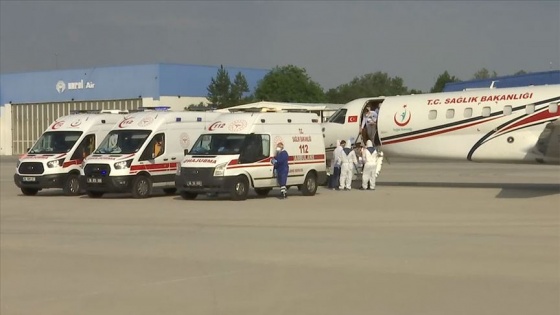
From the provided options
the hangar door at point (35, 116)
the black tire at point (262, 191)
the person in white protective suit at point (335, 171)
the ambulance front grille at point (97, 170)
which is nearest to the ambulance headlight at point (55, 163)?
the ambulance front grille at point (97, 170)

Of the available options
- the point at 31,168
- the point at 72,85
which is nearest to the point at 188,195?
the point at 31,168

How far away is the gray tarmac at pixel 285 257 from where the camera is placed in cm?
1036

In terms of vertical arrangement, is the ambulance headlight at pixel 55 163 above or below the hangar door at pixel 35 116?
below

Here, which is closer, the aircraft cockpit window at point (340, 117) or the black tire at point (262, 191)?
the black tire at point (262, 191)

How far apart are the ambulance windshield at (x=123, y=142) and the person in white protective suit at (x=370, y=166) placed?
705cm

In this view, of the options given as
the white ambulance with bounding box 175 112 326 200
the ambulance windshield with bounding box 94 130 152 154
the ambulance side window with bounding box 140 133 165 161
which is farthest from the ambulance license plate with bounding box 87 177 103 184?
the white ambulance with bounding box 175 112 326 200

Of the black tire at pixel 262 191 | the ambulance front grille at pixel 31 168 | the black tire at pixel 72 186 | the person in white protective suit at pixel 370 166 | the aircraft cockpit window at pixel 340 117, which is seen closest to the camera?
the black tire at pixel 262 191

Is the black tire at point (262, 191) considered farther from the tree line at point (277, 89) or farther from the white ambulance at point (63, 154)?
the tree line at point (277, 89)

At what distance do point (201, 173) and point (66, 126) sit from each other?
6.56 meters

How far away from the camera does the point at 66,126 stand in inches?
1144

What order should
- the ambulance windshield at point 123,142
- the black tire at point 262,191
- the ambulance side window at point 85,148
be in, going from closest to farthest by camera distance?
the ambulance windshield at point 123,142 < the black tire at point 262,191 < the ambulance side window at point 85,148

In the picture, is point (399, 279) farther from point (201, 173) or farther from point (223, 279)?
point (201, 173)

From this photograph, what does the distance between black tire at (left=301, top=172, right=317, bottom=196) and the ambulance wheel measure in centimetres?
234

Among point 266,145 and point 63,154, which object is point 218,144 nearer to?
point 266,145
